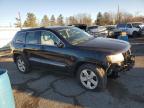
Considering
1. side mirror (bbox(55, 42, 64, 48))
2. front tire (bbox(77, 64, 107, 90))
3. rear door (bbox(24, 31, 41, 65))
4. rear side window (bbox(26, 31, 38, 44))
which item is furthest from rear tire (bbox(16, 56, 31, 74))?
front tire (bbox(77, 64, 107, 90))

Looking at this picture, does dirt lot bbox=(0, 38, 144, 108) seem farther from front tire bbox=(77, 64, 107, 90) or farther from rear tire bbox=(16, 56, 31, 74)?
rear tire bbox=(16, 56, 31, 74)

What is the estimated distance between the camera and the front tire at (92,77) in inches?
197

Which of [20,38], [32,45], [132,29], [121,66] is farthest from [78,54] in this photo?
[132,29]

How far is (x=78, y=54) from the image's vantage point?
17.2 feet

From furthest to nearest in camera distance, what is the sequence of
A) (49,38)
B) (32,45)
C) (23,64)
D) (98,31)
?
1. (98,31)
2. (23,64)
3. (32,45)
4. (49,38)

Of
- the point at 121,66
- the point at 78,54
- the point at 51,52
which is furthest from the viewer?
the point at 51,52

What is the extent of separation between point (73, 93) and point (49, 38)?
6.19 ft

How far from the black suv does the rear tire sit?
12cm

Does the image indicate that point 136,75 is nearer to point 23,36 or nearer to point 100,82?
point 100,82

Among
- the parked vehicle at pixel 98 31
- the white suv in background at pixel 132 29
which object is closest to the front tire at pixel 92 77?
the parked vehicle at pixel 98 31

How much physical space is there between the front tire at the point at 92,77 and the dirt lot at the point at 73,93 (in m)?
0.18

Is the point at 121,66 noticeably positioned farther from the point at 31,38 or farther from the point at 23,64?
the point at 23,64

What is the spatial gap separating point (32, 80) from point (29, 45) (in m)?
1.21

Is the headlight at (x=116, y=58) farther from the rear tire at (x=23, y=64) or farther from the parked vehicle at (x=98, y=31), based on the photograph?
the parked vehicle at (x=98, y=31)
